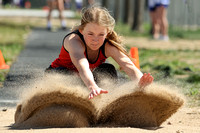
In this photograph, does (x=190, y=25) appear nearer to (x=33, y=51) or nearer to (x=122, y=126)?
(x=33, y=51)

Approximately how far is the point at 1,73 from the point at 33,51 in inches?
121

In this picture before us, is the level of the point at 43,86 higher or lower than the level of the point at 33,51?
higher

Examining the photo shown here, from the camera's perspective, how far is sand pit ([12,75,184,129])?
4301mm

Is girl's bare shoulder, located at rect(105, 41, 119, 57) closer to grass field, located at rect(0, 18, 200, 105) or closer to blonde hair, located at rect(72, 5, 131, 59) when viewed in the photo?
blonde hair, located at rect(72, 5, 131, 59)

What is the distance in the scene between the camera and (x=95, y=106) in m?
4.39

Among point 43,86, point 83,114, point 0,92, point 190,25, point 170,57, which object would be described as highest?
point 43,86

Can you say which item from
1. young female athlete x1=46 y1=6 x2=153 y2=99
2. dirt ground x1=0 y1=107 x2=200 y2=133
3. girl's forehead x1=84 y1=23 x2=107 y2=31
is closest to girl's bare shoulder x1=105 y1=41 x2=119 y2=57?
young female athlete x1=46 y1=6 x2=153 y2=99

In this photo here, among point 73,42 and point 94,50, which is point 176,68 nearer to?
point 94,50

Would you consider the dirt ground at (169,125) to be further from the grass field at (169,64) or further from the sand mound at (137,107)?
the grass field at (169,64)

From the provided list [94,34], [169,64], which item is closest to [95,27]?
[94,34]

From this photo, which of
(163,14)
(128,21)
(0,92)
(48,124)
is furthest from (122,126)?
(128,21)

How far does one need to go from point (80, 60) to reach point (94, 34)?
0.30m

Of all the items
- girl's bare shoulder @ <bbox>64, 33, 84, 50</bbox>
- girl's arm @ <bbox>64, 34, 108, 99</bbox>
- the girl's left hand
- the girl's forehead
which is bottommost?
the girl's left hand

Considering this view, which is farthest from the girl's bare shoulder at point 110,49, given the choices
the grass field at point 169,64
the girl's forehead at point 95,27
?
the grass field at point 169,64
